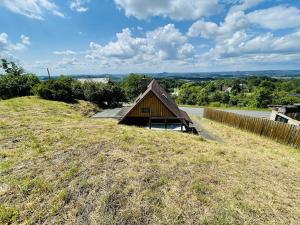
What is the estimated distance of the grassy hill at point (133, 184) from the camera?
3.91 metres

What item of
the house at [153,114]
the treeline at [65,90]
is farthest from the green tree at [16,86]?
the house at [153,114]

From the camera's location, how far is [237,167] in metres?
6.53

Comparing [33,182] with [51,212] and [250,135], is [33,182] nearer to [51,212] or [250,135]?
[51,212]

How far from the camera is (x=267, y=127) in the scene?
15.1m

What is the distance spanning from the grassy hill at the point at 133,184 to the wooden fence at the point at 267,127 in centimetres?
687

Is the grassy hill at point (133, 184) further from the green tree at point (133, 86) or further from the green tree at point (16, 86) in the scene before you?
the green tree at point (133, 86)

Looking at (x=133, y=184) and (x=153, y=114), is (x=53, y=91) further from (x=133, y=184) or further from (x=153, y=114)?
(x=133, y=184)

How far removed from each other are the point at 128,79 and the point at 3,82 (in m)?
29.5

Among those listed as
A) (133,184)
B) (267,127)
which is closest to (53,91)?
(133,184)

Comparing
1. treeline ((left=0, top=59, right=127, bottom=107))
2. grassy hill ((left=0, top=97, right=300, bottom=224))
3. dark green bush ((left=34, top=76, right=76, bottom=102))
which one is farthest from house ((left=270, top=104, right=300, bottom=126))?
dark green bush ((left=34, top=76, right=76, bottom=102))

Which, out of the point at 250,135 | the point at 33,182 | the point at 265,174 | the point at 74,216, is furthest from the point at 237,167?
the point at 250,135

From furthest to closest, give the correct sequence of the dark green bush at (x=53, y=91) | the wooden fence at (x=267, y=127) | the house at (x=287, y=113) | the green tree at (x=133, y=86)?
1. the green tree at (x=133, y=86)
2. the dark green bush at (x=53, y=91)
3. the house at (x=287, y=113)
4. the wooden fence at (x=267, y=127)

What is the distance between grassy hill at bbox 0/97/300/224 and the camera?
3.91m

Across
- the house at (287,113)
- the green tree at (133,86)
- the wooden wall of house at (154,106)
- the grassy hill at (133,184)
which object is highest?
the grassy hill at (133,184)
